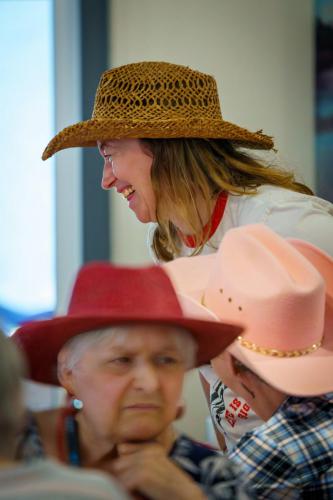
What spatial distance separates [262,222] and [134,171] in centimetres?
32

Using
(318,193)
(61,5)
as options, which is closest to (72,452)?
(61,5)

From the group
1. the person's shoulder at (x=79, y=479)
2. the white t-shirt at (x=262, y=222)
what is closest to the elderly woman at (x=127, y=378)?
the person's shoulder at (x=79, y=479)

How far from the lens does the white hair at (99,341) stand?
1.07m

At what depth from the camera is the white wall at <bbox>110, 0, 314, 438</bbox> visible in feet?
11.9

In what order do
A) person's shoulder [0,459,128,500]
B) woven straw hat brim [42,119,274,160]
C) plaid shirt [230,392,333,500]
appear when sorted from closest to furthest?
person's shoulder [0,459,128,500], plaid shirt [230,392,333,500], woven straw hat brim [42,119,274,160]

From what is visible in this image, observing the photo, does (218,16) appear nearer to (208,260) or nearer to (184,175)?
(184,175)

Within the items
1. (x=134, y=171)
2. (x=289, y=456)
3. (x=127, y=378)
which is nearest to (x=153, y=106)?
(x=134, y=171)

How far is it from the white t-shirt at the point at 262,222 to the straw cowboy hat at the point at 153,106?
0.17 metres

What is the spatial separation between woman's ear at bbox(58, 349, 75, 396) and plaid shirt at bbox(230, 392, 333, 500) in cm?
32

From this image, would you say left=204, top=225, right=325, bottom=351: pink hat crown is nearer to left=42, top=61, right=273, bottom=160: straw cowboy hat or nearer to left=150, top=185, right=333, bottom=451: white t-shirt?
left=150, top=185, right=333, bottom=451: white t-shirt

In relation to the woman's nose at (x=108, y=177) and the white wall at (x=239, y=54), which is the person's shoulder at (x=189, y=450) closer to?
the woman's nose at (x=108, y=177)

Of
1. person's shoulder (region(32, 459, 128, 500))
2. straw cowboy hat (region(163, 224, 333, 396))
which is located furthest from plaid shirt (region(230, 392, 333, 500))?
person's shoulder (region(32, 459, 128, 500))

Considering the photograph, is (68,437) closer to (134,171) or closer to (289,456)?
(289,456)

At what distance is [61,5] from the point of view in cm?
355
